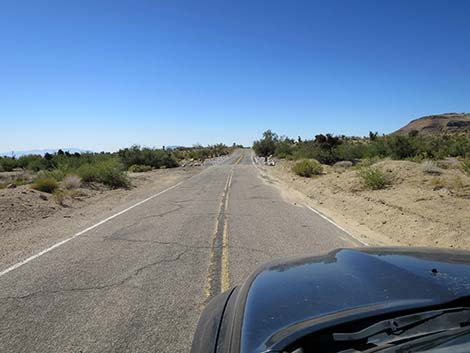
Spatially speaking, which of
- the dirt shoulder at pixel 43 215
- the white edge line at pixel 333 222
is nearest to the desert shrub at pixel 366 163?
the white edge line at pixel 333 222

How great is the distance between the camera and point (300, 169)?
2741 centimetres

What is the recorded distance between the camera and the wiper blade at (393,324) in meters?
1.95

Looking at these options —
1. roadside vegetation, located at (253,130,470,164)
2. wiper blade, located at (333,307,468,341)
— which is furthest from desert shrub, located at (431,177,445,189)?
wiper blade, located at (333,307,468,341)

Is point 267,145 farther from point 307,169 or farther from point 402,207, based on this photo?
point 402,207

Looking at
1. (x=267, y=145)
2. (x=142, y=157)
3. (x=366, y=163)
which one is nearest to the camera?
(x=366, y=163)

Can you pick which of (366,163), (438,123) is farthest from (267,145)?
(438,123)

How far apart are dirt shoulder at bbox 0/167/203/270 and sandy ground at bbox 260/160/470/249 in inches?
306

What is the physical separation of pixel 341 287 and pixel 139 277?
424cm

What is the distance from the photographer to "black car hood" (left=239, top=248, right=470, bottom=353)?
6.90ft

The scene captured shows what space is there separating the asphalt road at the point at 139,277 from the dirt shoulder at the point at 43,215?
779 millimetres

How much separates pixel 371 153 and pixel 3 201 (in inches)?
1183

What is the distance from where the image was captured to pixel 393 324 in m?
2.04

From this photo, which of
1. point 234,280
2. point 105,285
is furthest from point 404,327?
point 105,285

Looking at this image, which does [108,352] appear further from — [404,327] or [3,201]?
[3,201]
